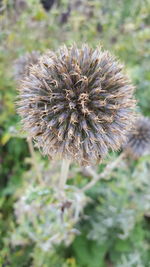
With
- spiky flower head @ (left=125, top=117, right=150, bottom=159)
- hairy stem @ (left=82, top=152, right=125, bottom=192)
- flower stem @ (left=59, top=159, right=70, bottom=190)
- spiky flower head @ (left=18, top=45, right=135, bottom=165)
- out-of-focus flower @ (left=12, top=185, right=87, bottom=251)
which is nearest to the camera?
spiky flower head @ (left=18, top=45, right=135, bottom=165)

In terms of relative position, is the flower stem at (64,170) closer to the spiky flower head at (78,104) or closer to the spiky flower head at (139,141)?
the spiky flower head at (78,104)

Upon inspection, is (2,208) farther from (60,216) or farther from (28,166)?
(60,216)

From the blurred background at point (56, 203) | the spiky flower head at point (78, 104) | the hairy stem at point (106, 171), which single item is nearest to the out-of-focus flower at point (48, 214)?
the blurred background at point (56, 203)

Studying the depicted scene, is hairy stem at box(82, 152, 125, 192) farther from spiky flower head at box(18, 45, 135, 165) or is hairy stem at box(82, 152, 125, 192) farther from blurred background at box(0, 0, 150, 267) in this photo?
spiky flower head at box(18, 45, 135, 165)

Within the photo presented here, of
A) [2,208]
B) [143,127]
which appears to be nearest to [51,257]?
[2,208]

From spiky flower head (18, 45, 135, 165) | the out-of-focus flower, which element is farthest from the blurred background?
spiky flower head (18, 45, 135, 165)
